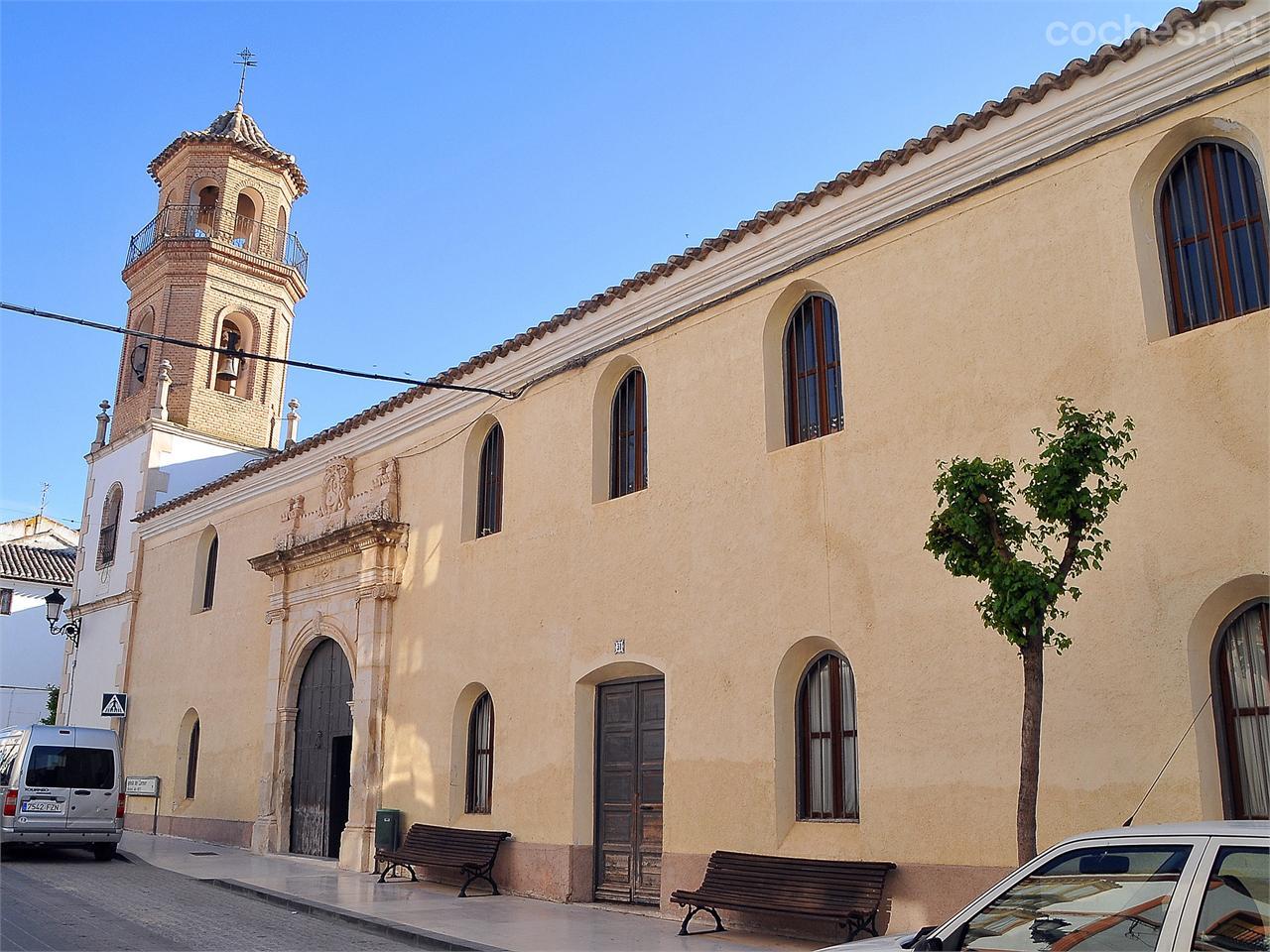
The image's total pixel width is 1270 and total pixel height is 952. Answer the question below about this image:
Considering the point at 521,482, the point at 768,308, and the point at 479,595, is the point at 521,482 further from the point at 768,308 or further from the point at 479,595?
the point at 768,308

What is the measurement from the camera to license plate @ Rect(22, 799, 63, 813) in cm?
1565

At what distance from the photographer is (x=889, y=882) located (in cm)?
923

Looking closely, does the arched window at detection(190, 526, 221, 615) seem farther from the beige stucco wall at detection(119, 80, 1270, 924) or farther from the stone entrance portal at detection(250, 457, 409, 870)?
the beige stucco wall at detection(119, 80, 1270, 924)

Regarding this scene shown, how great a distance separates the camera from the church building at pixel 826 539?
805 cm

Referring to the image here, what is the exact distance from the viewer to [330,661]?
699 inches

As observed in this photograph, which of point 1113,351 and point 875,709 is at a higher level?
point 1113,351

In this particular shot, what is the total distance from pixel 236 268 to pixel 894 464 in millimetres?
21348

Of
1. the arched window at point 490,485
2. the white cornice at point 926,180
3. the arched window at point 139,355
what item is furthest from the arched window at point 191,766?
the white cornice at point 926,180

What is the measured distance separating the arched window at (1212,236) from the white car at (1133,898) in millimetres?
5036

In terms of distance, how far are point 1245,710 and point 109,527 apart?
983 inches

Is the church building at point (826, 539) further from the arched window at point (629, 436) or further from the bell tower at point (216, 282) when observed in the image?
the bell tower at point (216, 282)

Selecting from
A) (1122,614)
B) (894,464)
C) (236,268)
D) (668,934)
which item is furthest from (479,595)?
(236,268)

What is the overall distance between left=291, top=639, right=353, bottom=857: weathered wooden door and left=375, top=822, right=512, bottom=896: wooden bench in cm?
274

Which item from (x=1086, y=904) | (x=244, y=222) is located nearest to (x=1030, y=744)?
(x=1086, y=904)
